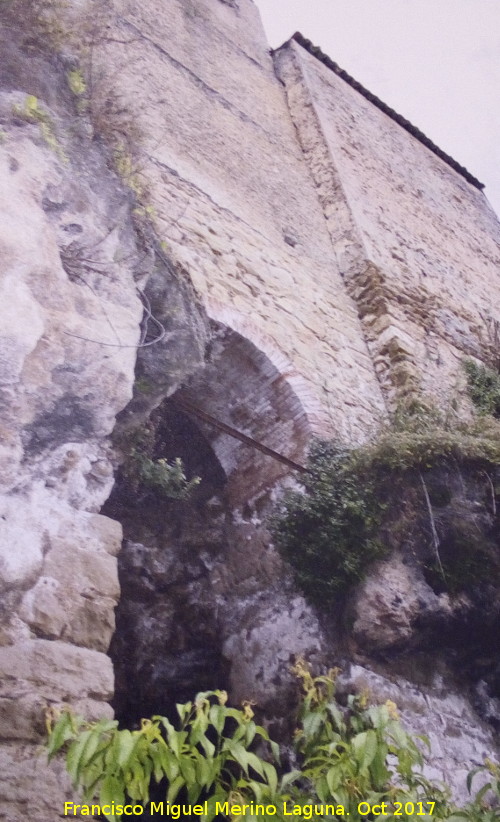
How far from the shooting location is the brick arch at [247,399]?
4301 mm

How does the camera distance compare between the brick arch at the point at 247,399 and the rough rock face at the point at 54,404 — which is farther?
the brick arch at the point at 247,399

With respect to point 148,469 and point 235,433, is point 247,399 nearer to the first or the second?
point 235,433

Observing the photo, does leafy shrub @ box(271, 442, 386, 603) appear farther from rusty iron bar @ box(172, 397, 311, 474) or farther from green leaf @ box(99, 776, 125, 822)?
green leaf @ box(99, 776, 125, 822)

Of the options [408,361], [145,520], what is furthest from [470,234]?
[145,520]

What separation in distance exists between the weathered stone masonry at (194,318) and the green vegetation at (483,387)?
16 cm

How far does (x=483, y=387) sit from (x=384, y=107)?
6.27 m

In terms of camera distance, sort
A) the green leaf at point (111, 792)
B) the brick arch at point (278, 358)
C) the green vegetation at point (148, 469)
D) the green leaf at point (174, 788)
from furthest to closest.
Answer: the brick arch at point (278, 358)
the green vegetation at point (148, 469)
the green leaf at point (174, 788)
the green leaf at point (111, 792)

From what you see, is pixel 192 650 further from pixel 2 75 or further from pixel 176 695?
pixel 2 75

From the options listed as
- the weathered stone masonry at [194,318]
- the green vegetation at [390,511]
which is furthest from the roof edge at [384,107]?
the green vegetation at [390,511]

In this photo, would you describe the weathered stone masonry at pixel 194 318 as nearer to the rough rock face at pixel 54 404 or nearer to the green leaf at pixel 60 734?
the rough rock face at pixel 54 404

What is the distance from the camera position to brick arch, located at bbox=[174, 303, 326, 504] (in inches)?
169

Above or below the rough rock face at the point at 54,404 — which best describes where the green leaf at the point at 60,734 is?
below

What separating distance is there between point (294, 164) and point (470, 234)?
3.24 meters

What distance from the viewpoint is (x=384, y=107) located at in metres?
10.3
